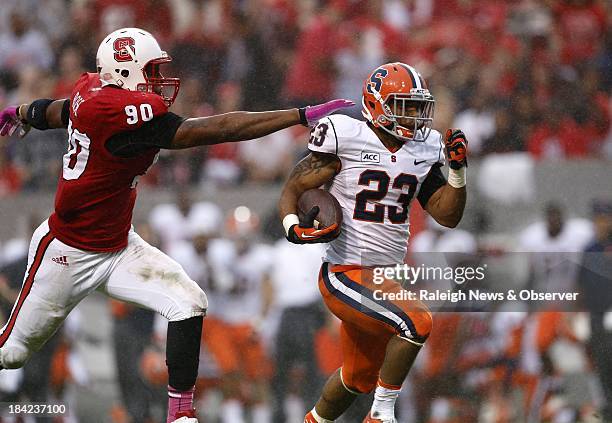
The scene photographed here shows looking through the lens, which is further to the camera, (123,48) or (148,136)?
(123,48)

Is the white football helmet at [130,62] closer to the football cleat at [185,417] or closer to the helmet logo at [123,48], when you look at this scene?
the helmet logo at [123,48]

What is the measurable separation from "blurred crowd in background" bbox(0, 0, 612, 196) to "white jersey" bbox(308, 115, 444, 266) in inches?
109

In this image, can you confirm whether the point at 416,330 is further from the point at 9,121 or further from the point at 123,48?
the point at 9,121

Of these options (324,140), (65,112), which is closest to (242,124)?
(324,140)

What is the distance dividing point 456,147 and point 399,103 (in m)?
0.35

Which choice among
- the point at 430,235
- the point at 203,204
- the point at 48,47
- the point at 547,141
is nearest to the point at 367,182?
the point at 430,235

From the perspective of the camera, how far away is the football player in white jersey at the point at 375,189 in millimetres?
4758

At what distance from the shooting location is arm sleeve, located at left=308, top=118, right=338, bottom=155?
4.77 meters

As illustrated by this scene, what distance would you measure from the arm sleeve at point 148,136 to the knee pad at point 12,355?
1053 millimetres

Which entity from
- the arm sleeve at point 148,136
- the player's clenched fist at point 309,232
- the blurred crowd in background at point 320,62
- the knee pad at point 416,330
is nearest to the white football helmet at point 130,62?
the arm sleeve at point 148,136

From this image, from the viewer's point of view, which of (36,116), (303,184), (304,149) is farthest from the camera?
(304,149)

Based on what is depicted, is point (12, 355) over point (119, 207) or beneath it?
beneath

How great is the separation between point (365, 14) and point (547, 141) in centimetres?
183

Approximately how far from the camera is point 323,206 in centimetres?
473
